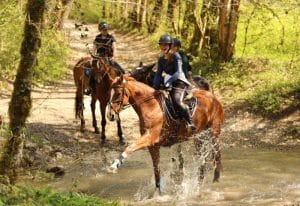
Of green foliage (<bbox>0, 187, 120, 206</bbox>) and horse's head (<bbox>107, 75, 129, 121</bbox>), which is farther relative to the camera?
horse's head (<bbox>107, 75, 129, 121</bbox>)

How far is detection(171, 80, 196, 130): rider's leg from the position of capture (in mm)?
8836

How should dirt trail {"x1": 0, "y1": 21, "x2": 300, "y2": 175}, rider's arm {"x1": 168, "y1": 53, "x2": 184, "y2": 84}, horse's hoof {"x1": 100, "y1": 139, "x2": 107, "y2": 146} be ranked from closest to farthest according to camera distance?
rider's arm {"x1": 168, "y1": 53, "x2": 184, "y2": 84}
dirt trail {"x1": 0, "y1": 21, "x2": 300, "y2": 175}
horse's hoof {"x1": 100, "y1": 139, "x2": 107, "y2": 146}

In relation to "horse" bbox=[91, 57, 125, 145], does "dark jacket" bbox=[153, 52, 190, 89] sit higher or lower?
higher

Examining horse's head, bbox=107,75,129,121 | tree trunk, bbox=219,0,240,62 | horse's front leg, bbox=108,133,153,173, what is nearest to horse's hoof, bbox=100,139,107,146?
horse's head, bbox=107,75,129,121

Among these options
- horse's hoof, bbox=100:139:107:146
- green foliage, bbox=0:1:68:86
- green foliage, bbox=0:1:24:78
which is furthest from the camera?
green foliage, bbox=0:1:24:78

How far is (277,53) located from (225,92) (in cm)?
610

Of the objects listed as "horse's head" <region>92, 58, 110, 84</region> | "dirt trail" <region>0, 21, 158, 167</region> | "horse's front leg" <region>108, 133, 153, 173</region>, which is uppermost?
"horse's head" <region>92, 58, 110, 84</region>

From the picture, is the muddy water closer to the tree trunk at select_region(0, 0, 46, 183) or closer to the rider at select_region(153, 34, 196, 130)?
the tree trunk at select_region(0, 0, 46, 183)

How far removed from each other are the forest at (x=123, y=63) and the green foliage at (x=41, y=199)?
13 mm

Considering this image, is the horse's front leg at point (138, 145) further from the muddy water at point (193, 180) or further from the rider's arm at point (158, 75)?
the rider's arm at point (158, 75)

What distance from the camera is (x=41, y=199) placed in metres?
6.57

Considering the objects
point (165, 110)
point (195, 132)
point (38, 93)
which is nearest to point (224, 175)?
point (195, 132)

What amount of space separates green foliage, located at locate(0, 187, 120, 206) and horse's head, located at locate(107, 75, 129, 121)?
1822 millimetres

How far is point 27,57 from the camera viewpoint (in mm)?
6344
